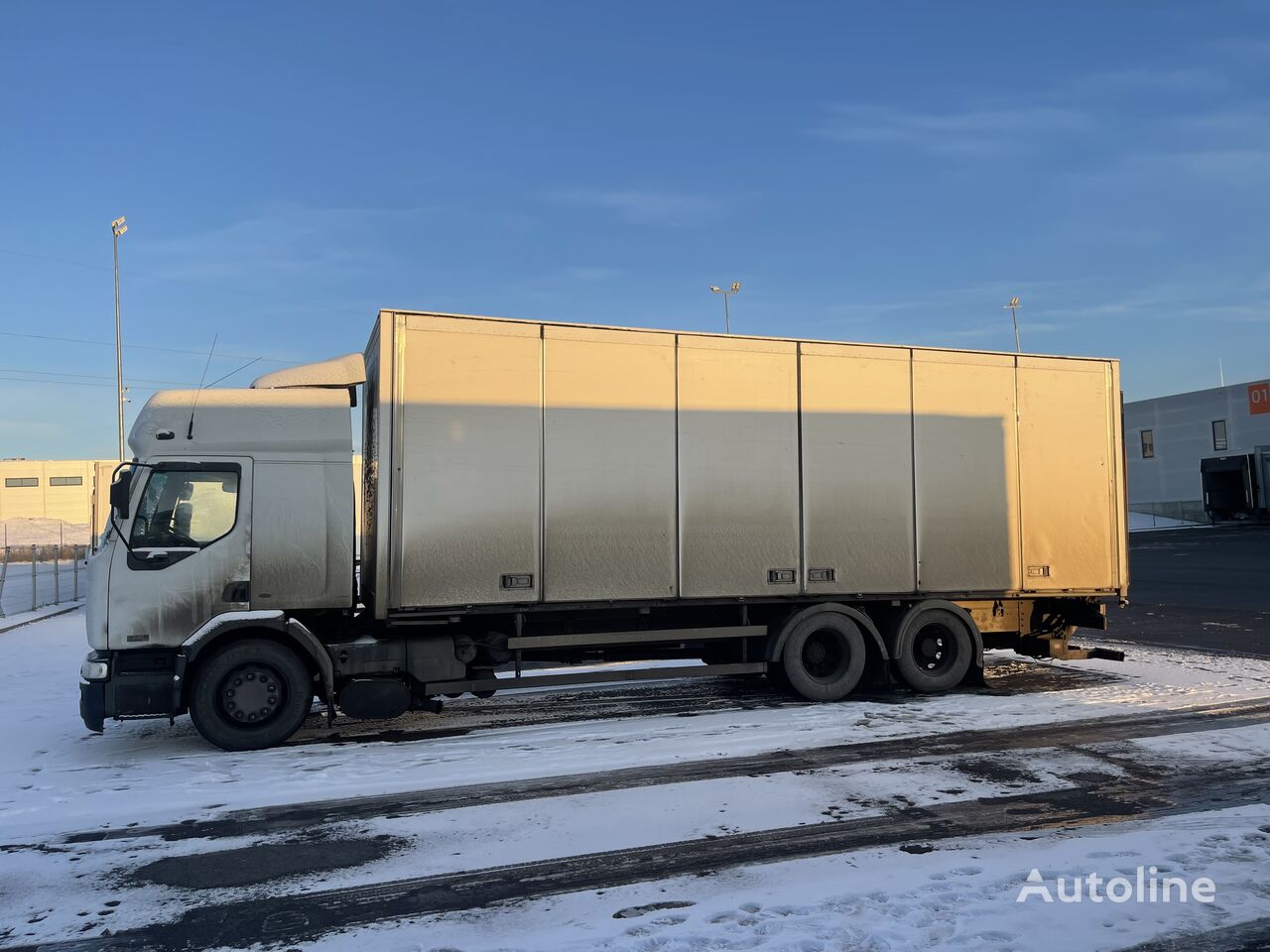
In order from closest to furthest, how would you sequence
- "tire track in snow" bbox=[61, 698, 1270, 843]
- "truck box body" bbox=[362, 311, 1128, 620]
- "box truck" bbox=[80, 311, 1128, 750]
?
"tire track in snow" bbox=[61, 698, 1270, 843] → "box truck" bbox=[80, 311, 1128, 750] → "truck box body" bbox=[362, 311, 1128, 620]

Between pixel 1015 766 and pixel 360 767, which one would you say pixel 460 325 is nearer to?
pixel 360 767

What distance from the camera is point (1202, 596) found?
1944 cm

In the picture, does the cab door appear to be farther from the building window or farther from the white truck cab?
the building window

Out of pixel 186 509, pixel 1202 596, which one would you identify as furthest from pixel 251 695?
pixel 1202 596

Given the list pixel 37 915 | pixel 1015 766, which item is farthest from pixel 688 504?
pixel 37 915

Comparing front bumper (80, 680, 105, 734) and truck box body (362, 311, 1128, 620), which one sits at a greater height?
truck box body (362, 311, 1128, 620)

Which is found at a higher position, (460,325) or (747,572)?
(460,325)

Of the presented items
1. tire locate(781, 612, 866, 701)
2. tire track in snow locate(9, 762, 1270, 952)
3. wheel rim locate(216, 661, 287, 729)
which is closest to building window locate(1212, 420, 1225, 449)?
tire locate(781, 612, 866, 701)

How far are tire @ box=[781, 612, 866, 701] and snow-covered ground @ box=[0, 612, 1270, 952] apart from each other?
0.33 metres

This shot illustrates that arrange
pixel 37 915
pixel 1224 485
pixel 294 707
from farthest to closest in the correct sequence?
pixel 1224 485, pixel 294 707, pixel 37 915

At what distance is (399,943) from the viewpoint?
3.89 m

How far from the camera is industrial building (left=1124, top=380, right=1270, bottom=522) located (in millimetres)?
42469

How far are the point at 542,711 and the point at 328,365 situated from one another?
4.02 meters

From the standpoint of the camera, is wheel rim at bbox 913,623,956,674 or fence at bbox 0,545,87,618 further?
fence at bbox 0,545,87,618
